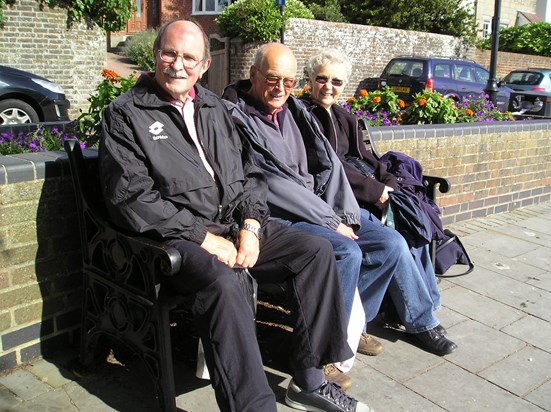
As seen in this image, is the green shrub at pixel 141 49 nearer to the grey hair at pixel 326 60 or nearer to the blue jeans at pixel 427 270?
the grey hair at pixel 326 60

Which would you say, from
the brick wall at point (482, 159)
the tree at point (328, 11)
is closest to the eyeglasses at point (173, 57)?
the brick wall at point (482, 159)

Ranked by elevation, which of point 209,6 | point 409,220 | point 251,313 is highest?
point 209,6

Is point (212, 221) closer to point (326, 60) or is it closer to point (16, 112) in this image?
point (326, 60)

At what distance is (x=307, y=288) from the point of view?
111 inches

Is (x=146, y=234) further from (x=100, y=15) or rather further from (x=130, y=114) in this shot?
(x=100, y=15)

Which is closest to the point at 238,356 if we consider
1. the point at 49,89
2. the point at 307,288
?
the point at 307,288

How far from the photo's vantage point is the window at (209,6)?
2497cm

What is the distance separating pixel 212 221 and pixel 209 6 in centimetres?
2421

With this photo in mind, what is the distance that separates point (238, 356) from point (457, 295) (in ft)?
7.94

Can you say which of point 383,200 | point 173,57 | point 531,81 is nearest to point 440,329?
point 383,200

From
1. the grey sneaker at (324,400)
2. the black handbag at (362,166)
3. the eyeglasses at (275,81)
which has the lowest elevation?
the grey sneaker at (324,400)

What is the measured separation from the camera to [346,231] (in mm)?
3375

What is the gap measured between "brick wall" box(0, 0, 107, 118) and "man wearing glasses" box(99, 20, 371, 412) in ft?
33.9

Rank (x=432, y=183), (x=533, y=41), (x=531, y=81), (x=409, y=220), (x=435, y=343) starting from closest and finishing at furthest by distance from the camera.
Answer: (x=435, y=343) → (x=409, y=220) → (x=432, y=183) → (x=531, y=81) → (x=533, y=41)
